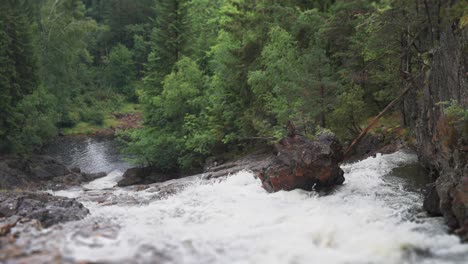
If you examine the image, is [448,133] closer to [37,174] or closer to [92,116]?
[37,174]

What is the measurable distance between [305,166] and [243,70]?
42.4 ft

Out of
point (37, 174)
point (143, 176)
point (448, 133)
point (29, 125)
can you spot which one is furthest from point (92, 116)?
point (448, 133)

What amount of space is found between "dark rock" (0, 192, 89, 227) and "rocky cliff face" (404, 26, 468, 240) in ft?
29.5

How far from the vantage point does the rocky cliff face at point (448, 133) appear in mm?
9811

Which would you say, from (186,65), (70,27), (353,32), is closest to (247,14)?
(186,65)

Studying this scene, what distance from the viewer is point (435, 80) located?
44.2 ft

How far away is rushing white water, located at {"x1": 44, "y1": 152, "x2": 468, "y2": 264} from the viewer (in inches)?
338

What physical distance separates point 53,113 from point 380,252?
113 feet

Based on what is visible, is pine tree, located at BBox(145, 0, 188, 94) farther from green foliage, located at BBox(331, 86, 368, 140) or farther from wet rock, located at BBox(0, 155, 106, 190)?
green foliage, located at BBox(331, 86, 368, 140)

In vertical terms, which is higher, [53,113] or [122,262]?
[53,113]

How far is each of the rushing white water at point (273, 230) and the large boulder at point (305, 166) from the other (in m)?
0.42

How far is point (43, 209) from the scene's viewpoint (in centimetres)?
1174

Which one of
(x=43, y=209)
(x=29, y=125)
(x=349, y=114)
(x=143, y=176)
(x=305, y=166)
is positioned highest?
(x=29, y=125)

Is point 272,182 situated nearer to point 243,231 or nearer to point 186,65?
point 243,231
